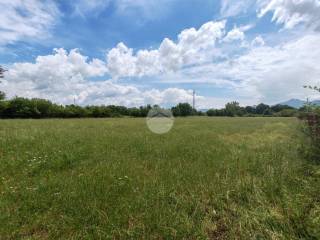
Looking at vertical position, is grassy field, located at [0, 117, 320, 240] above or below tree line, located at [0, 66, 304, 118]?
below

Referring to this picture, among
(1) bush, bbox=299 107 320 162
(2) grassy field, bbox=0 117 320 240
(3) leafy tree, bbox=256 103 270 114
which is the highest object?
(3) leafy tree, bbox=256 103 270 114

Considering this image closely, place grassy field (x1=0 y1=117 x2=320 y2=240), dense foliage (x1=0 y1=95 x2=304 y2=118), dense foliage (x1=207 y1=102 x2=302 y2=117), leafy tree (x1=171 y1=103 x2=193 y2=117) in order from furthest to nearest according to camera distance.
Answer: dense foliage (x1=207 y1=102 x2=302 y2=117), leafy tree (x1=171 y1=103 x2=193 y2=117), dense foliage (x1=0 y1=95 x2=304 y2=118), grassy field (x1=0 y1=117 x2=320 y2=240)

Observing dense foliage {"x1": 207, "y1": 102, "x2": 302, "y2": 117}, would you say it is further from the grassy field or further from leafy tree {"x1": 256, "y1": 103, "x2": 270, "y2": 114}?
the grassy field

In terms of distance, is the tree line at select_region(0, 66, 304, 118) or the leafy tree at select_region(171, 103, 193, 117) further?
the leafy tree at select_region(171, 103, 193, 117)

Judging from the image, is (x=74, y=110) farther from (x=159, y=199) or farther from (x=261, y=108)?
(x=261, y=108)

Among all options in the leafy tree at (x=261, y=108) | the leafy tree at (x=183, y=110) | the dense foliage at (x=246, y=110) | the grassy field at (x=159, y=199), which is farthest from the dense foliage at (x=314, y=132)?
the leafy tree at (x=261, y=108)

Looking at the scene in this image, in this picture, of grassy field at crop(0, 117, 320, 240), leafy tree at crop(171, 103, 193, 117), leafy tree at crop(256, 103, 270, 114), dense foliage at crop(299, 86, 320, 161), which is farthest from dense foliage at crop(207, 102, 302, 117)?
grassy field at crop(0, 117, 320, 240)

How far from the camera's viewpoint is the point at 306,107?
7789 millimetres

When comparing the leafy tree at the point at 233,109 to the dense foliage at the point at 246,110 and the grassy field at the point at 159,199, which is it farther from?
the grassy field at the point at 159,199

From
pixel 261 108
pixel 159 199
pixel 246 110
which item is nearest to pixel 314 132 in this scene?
pixel 159 199

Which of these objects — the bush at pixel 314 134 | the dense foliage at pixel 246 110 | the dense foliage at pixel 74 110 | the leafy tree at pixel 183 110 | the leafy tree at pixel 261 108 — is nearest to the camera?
the bush at pixel 314 134

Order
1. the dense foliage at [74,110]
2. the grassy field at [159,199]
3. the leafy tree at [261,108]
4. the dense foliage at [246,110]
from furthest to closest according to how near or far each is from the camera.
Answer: the leafy tree at [261,108], the dense foliage at [246,110], the dense foliage at [74,110], the grassy field at [159,199]

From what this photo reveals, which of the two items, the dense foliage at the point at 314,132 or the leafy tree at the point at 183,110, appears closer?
the dense foliage at the point at 314,132

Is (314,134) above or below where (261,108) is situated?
below
